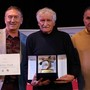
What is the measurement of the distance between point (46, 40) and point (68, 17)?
138 cm

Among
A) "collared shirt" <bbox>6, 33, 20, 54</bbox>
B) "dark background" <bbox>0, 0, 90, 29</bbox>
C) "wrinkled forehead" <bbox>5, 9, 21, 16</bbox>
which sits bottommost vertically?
"collared shirt" <bbox>6, 33, 20, 54</bbox>

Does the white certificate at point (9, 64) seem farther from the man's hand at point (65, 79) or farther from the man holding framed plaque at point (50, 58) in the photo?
the man's hand at point (65, 79)

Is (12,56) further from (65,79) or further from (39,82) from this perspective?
(65,79)

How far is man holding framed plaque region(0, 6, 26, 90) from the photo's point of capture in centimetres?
290

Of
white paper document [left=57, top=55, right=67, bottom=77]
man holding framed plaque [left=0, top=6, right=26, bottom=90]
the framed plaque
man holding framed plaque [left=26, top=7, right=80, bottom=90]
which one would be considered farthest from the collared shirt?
white paper document [left=57, top=55, right=67, bottom=77]

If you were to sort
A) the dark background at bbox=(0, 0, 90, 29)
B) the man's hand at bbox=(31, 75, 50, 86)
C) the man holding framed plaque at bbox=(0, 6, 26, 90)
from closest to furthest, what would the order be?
the man's hand at bbox=(31, 75, 50, 86) < the man holding framed plaque at bbox=(0, 6, 26, 90) < the dark background at bbox=(0, 0, 90, 29)

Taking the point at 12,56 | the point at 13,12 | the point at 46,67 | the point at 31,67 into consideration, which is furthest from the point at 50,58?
the point at 13,12

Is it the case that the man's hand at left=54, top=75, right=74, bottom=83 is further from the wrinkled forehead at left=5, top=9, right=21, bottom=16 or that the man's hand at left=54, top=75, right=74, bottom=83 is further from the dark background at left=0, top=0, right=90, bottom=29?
the dark background at left=0, top=0, right=90, bottom=29

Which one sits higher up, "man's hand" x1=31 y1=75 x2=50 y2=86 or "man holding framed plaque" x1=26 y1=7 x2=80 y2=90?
"man holding framed plaque" x1=26 y1=7 x2=80 y2=90

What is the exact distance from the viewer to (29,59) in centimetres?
277

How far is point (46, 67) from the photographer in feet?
9.01

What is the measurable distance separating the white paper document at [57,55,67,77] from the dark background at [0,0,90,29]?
4.53 ft

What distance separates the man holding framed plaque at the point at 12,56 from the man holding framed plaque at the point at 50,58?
153 mm

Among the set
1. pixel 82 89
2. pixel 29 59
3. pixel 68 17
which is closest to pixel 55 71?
pixel 29 59
